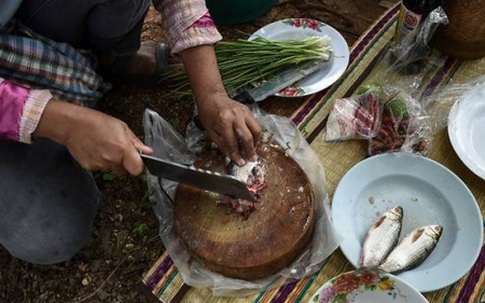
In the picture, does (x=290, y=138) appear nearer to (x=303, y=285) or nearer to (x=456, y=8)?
(x=303, y=285)

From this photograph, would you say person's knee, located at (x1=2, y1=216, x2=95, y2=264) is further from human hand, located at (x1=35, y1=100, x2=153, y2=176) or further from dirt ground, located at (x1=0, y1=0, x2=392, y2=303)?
human hand, located at (x1=35, y1=100, x2=153, y2=176)

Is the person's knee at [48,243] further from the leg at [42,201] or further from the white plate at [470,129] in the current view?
the white plate at [470,129]

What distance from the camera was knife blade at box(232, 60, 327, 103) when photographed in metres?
1.98

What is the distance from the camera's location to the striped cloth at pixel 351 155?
61.7 inches

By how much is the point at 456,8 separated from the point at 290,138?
722 mm

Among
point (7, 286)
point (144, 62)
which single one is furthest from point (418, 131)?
point (7, 286)

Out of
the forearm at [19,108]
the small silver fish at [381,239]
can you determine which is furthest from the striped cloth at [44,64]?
the small silver fish at [381,239]

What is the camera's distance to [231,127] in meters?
1.50

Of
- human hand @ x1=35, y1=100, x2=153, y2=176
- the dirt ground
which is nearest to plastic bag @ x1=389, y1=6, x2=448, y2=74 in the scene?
the dirt ground

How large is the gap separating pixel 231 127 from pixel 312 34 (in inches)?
33.6

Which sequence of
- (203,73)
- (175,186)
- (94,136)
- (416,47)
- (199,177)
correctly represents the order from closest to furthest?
(94,136) < (199,177) < (203,73) < (175,186) < (416,47)

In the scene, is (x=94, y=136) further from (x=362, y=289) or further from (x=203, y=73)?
(x=362, y=289)

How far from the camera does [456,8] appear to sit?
1.80m

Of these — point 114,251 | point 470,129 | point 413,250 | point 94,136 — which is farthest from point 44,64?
Answer: point 470,129
